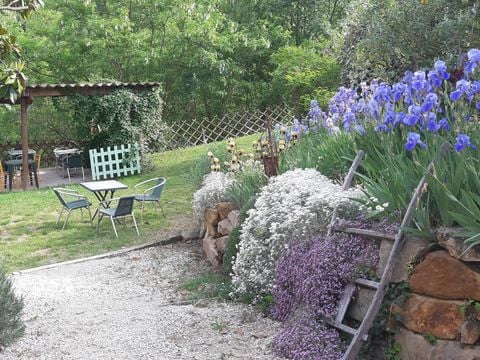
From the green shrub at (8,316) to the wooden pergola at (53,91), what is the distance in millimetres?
10137

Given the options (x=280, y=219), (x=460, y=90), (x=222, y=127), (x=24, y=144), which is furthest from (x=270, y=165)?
(x=222, y=127)

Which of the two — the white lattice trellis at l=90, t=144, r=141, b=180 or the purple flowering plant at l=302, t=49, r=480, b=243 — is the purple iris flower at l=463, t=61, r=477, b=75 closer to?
the purple flowering plant at l=302, t=49, r=480, b=243

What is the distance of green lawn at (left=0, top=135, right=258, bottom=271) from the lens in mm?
8117

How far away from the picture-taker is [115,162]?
1459 centimetres

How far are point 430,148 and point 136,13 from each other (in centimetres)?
1716

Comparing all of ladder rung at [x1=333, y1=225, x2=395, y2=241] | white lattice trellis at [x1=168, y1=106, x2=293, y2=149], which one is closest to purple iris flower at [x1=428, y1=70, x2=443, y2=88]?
ladder rung at [x1=333, y1=225, x2=395, y2=241]

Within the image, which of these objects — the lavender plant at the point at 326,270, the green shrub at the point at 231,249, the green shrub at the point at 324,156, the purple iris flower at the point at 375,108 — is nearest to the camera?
the lavender plant at the point at 326,270

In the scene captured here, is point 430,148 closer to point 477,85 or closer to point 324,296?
Answer: point 477,85

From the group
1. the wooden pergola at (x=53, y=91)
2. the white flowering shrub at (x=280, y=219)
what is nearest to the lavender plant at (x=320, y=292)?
the white flowering shrub at (x=280, y=219)

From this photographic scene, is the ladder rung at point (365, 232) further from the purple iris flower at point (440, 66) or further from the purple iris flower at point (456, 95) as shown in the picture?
the purple iris flower at point (440, 66)

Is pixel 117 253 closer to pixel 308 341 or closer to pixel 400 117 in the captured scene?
pixel 308 341

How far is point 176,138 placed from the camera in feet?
61.9

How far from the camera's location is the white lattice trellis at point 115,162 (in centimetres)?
1450

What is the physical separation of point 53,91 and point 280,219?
420 inches
